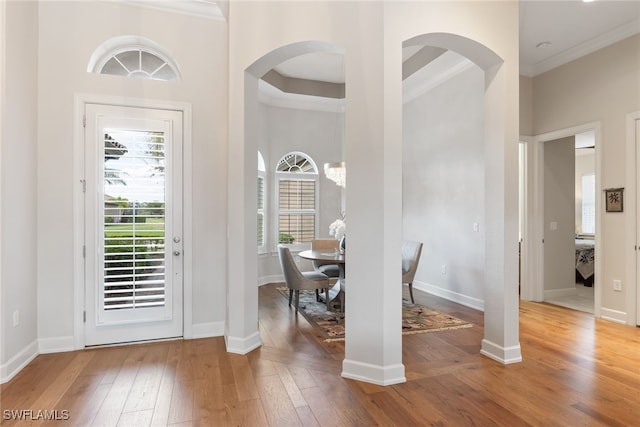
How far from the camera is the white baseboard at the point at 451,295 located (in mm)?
4799

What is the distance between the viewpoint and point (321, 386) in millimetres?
2639

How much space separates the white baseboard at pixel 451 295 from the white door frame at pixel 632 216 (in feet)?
5.14

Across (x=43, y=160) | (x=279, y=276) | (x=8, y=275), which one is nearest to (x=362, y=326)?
(x=8, y=275)

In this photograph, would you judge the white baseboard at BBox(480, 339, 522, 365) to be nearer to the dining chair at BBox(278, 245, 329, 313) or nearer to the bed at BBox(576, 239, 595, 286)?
the dining chair at BBox(278, 245, 329, 313)

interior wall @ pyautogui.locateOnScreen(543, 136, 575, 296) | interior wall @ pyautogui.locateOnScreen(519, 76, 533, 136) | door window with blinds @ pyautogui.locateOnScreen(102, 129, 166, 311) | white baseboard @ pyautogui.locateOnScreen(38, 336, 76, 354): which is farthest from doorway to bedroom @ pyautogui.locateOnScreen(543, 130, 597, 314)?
white baseboard @ pyautogui.locateOnScreen(38, 336, 76, 354)

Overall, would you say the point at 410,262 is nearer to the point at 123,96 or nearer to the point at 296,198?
the point at 296,198

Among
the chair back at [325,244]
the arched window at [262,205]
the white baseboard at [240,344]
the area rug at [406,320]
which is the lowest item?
the area rug at [406,320]

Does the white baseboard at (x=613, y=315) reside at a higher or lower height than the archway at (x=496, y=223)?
lower

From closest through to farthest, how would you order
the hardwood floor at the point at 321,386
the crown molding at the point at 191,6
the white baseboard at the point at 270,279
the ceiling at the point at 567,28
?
1. the hardwood floor at the point at 321,386
2. the crown molding at the point at 191,6
3. the ceiling at the point at 567,28
4. the white baseboard at the point at 270,279

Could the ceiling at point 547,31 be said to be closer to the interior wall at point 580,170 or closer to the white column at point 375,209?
the white column at point 375,209

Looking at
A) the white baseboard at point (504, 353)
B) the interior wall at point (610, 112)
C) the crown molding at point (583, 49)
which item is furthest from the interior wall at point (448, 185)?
the white baseboard at point (504, 353)

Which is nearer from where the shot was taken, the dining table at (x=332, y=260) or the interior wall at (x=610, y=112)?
the interior wall at (x=610, y=112)

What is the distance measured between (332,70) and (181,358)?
4.88 metres

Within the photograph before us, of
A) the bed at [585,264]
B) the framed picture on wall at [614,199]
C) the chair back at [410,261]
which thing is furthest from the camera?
the bed at [585,264]
